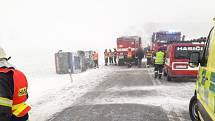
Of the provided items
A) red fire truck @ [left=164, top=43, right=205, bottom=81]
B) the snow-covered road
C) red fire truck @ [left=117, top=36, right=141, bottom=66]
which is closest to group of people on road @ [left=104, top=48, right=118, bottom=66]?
red fire truck @ [left=117, top=36, right=141, bottom=66]

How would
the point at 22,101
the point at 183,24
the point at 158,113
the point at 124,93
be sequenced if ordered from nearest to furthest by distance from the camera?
the point at 22,101, the point at 158,113, the point at 124,93, the point at 183,24

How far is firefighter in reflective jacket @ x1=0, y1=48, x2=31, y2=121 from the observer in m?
3.19

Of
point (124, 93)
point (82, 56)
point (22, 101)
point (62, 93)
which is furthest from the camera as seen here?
point (82, 56)

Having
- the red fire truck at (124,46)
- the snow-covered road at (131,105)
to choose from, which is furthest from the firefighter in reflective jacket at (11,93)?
the red fire truck at (124,46)

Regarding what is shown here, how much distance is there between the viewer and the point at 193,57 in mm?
6867

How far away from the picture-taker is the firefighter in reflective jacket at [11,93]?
3.19m

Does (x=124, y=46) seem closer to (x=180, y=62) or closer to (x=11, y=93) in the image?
(x=180, y=62)

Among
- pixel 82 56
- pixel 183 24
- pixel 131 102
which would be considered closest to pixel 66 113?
pixel 131 102

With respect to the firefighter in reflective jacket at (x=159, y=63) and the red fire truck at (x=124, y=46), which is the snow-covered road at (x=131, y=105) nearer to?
the firefighter in reflective jacket at (x=159, y=63)

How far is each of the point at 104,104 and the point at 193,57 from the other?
500 cm

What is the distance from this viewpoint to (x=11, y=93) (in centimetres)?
326

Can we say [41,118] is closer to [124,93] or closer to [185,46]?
[124,93]

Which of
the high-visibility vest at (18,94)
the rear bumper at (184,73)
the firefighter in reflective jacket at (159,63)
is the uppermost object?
the high-visibility vest at (18,94)

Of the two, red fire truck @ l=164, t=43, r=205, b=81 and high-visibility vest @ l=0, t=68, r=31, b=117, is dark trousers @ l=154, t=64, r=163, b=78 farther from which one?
high-visibility vest @ l=0, t=68, r=31, b=117
